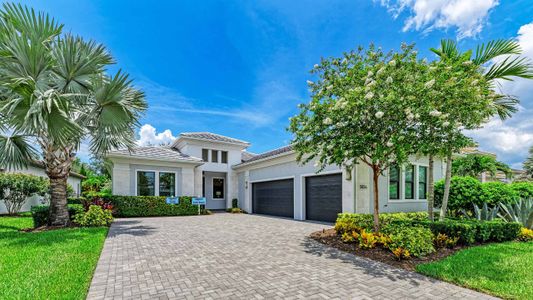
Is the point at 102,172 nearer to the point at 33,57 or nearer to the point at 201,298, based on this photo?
the point at 33,57

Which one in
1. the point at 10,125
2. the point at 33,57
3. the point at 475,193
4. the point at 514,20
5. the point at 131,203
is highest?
the point at 514,20

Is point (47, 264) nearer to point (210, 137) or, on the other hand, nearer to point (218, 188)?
point (210, 137)

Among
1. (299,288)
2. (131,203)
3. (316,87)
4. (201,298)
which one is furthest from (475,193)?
(131,203)

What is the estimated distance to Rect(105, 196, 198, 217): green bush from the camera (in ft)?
49.0

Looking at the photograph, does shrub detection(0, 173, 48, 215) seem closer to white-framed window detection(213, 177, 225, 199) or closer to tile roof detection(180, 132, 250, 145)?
tile roof detection(180, 132, 250, 145)

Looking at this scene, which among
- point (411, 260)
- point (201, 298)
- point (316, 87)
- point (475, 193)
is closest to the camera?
point (201, 298)

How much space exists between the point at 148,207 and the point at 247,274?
505 inches

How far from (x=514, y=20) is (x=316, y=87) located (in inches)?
254

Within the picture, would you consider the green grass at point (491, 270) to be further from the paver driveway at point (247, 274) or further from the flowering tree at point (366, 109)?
the flowering tree at point (366, 109)

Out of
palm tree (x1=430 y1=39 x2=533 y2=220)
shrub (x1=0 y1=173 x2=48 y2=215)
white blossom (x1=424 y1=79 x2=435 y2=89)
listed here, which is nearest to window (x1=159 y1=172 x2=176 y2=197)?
shrub (x1=0 y1=173 x2=48 y2=215)

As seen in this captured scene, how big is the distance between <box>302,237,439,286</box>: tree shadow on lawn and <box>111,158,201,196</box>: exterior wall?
487 inches

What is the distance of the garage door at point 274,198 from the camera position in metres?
15.7

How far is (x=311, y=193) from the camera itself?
46.1 feet

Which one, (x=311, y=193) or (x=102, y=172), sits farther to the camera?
(x=102, y=172)
